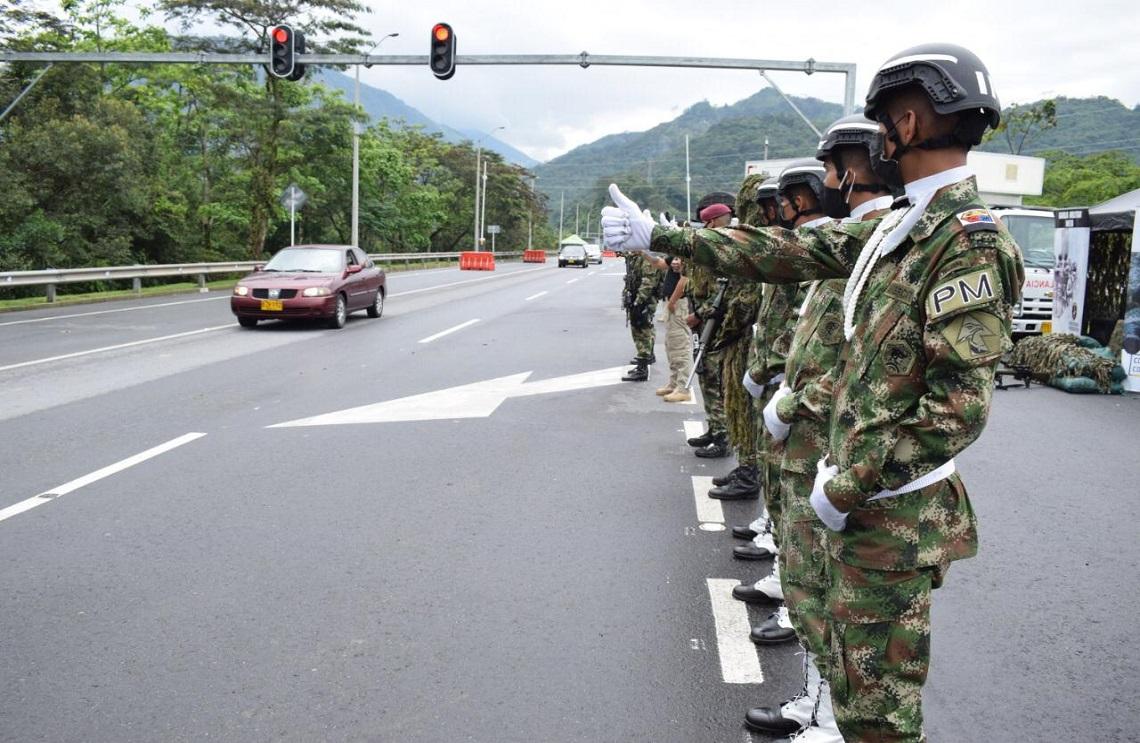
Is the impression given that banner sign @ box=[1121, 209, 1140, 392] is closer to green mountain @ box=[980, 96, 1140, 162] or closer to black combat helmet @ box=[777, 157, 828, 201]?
black combat helmet @ box=[777, 157, 828, 201]

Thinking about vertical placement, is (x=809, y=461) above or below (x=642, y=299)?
below

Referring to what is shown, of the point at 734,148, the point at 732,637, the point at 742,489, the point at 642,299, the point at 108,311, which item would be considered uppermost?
the point at 734,148

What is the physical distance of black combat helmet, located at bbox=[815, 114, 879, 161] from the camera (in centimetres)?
292

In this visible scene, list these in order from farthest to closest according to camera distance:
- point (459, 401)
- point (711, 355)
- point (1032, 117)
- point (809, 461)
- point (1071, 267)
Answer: point (1032, 117), point (1071, 267), point (459, 401), point (711, 355), point (809, 461)

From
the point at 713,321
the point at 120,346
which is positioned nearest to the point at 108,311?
the point at 120,346

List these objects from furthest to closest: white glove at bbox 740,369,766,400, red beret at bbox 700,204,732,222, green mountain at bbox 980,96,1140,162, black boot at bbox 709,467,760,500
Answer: green mountain at bbox 980,96,1140,162
red beret at bbox 700,204,732,222
black boot at bbox 709,467,760,500
white glove at bbox 740,369,766,400

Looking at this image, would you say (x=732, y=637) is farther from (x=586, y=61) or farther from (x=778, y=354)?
(x=586, y=61)

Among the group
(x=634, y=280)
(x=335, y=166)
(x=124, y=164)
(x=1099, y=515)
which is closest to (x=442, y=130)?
(x=335, y=166)

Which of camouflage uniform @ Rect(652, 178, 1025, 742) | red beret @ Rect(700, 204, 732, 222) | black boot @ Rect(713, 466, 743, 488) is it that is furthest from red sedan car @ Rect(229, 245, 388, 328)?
camouflage uniform @ Rect(652, 178, 1025, 742)

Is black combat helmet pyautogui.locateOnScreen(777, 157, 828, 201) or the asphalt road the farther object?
black combat helmet pyautogui.locateOnScreen(777, 157, 828, 201)

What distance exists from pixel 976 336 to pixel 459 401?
23.8 feet

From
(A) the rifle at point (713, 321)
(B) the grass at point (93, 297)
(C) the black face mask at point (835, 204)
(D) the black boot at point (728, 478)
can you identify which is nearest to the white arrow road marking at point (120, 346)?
(B) the grass at point (93, 297)

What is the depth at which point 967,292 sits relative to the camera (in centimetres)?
201

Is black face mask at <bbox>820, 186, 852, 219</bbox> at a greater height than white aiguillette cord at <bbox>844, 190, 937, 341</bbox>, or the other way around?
black face mask at <bbox>820, 186, 852, 219</bbox>
